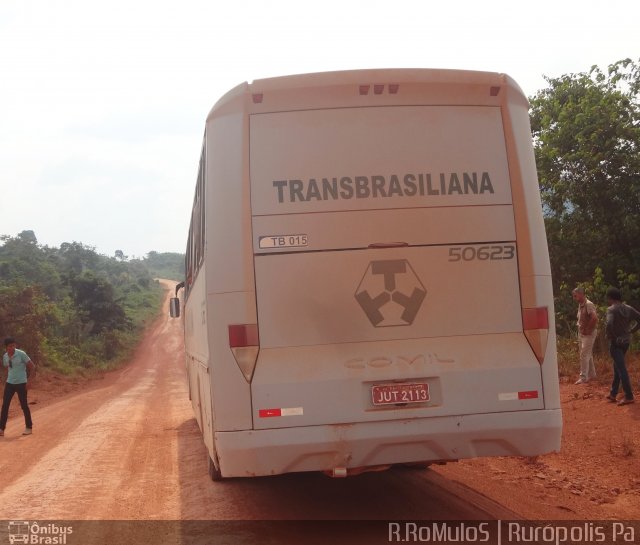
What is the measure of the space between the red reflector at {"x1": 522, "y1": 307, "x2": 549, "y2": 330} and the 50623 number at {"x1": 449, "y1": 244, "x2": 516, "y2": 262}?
429 millimetres

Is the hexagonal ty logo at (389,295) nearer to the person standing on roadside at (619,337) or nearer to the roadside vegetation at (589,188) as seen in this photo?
the person standing on roadside at (619,337)

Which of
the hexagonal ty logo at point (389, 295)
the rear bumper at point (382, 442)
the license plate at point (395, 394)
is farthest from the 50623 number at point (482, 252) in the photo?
the rear bumper at point (382, 442)

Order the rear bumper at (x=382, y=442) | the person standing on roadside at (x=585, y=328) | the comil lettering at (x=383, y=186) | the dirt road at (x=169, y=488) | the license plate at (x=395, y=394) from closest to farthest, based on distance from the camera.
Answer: the rear bumper at (x=382, y=442)
the license plate at (x=395, y=394)
the comil lettering at (x=383, y=186)
the dirt road at (x=169, y=488)
the person standing on roadside at (x=585, y=328)

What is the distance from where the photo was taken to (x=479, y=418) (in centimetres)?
556

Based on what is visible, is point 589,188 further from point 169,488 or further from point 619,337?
point 169,488

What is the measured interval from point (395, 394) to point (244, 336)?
117cm

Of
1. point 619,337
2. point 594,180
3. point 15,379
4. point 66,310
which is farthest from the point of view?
point 66,310

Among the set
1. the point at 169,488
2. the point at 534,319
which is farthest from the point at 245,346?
the point at 169,488

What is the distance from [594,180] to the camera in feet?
58.9

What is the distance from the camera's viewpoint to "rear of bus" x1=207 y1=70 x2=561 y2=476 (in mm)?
5461

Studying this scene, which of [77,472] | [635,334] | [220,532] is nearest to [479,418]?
[220,532]

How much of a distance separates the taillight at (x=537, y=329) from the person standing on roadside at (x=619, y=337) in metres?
5.71

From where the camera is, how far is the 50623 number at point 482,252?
5711mm

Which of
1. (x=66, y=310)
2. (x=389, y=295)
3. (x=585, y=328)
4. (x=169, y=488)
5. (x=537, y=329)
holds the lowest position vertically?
(x=169, y=488)
